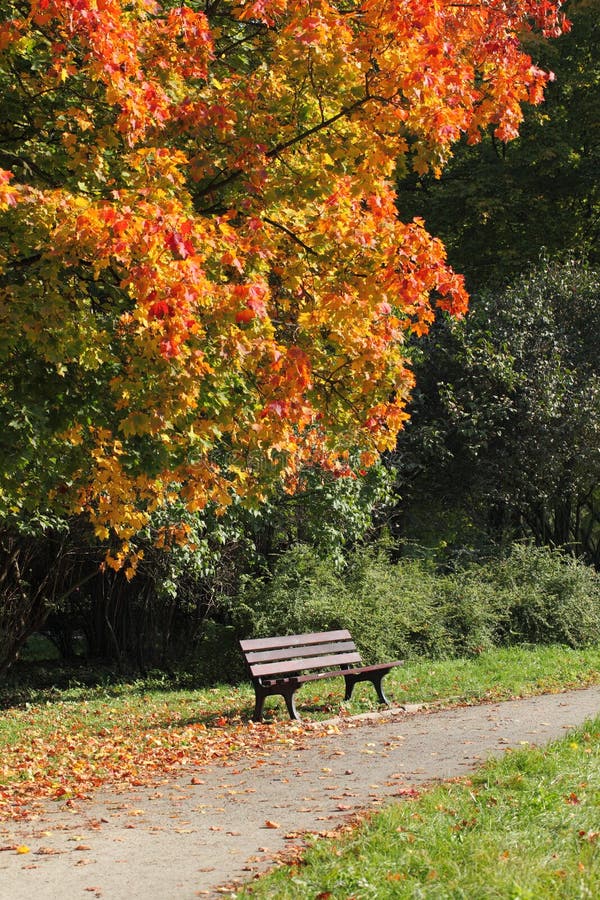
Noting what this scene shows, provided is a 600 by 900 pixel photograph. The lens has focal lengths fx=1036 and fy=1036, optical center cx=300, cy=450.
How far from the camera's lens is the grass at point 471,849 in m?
4.25

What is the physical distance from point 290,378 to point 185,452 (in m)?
1.72

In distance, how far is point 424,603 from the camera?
48.8ft

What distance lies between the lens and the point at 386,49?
23.5 feet

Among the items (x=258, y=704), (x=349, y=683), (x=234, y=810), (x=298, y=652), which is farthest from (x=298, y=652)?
(x=234, y=810)

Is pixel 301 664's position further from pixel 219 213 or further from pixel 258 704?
pixel 219 213

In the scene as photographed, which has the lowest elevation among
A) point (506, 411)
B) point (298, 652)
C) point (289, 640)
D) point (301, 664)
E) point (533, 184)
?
point (301, 664)

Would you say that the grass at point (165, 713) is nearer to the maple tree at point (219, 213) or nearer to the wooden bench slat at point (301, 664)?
the wooden bench slat at point (301, 664)

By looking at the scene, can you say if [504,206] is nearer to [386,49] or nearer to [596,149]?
[596,149]

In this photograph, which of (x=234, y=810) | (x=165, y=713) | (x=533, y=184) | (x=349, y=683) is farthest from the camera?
(x=533, y=184)

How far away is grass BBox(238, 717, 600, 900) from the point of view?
4.25 metres

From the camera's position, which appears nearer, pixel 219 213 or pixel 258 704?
pixel 219 213

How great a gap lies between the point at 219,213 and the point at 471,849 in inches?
209

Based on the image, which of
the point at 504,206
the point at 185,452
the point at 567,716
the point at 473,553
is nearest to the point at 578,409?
the point at 473,553

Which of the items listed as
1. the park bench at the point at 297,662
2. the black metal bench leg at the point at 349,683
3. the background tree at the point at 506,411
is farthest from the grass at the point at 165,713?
the background tree at the point at 506,411
